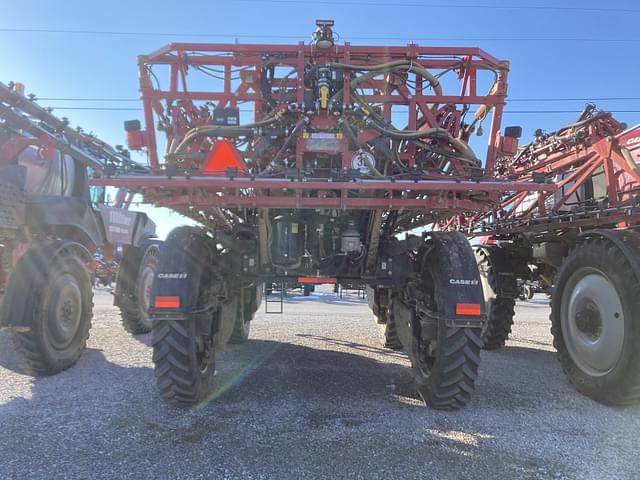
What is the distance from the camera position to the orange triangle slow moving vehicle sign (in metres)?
3.90

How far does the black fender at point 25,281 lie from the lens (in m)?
4.79

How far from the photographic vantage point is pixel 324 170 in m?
3.95

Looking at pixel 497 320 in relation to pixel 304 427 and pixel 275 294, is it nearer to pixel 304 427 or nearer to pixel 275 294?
pixel 304 427

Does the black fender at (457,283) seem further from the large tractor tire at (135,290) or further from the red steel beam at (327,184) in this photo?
the large tractor tire at (135,290)

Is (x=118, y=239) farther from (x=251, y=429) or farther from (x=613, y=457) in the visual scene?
(x=613, y=457)

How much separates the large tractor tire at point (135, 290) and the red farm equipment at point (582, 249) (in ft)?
18.1

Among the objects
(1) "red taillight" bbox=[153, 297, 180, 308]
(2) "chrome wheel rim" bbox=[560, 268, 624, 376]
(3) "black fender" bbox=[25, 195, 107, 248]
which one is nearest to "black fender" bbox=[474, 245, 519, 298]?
(2) "chrome wheel rim" bbox=[560, 268, 624, 376]

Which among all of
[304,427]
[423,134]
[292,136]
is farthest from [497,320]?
[292,136]

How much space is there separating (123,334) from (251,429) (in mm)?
5336

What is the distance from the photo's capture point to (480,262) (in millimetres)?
8156

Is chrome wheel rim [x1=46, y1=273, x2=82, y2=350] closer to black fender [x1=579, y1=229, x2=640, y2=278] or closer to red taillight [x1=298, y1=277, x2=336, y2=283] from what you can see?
red taillight [x1=298, y1=277, x2=336, y2=283]

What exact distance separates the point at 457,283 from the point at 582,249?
204 centimetres

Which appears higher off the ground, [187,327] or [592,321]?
[592,321]

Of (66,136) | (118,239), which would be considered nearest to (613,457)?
(66,136)
